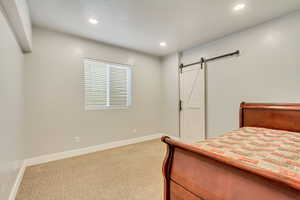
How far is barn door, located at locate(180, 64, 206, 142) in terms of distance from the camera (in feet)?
11.4

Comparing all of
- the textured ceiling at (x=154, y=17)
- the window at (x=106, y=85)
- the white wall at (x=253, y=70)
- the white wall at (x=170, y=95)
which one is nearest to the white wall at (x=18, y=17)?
the textured ceiling at (x=154, y=17)

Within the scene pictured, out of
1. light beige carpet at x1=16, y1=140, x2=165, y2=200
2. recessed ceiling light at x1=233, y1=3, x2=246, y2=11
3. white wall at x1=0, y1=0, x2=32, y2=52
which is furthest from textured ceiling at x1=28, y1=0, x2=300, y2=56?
light beige carpet at x1=16, y1=140, x2=165, y2=200

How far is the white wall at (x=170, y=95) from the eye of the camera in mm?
4121

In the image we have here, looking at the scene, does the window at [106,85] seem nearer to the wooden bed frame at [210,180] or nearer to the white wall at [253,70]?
the white wall at [253,70]

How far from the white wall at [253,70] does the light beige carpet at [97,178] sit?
5.97ft

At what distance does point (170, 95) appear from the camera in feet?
14.0

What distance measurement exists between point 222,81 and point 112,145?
10.2ft

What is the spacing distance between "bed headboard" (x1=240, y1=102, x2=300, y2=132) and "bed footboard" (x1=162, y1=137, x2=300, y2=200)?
2.08 meters

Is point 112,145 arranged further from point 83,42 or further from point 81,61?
point 83,42

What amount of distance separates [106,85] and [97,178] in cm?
214

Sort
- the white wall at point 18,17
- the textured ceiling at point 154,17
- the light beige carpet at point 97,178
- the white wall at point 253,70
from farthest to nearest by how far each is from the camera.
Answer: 1. the white wall at point 253,70
2. the textured ceiling at point 154,17
3. the light beige carpet at point 97,178
4. the white wall at point 18,17

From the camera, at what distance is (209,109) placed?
3.34 meters

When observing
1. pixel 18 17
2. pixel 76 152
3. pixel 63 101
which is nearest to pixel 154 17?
pixel 18 17

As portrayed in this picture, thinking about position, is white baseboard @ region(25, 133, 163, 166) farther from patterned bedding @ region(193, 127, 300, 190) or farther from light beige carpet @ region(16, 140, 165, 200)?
patterned bedding @ region(193, 127, 300, 190)
